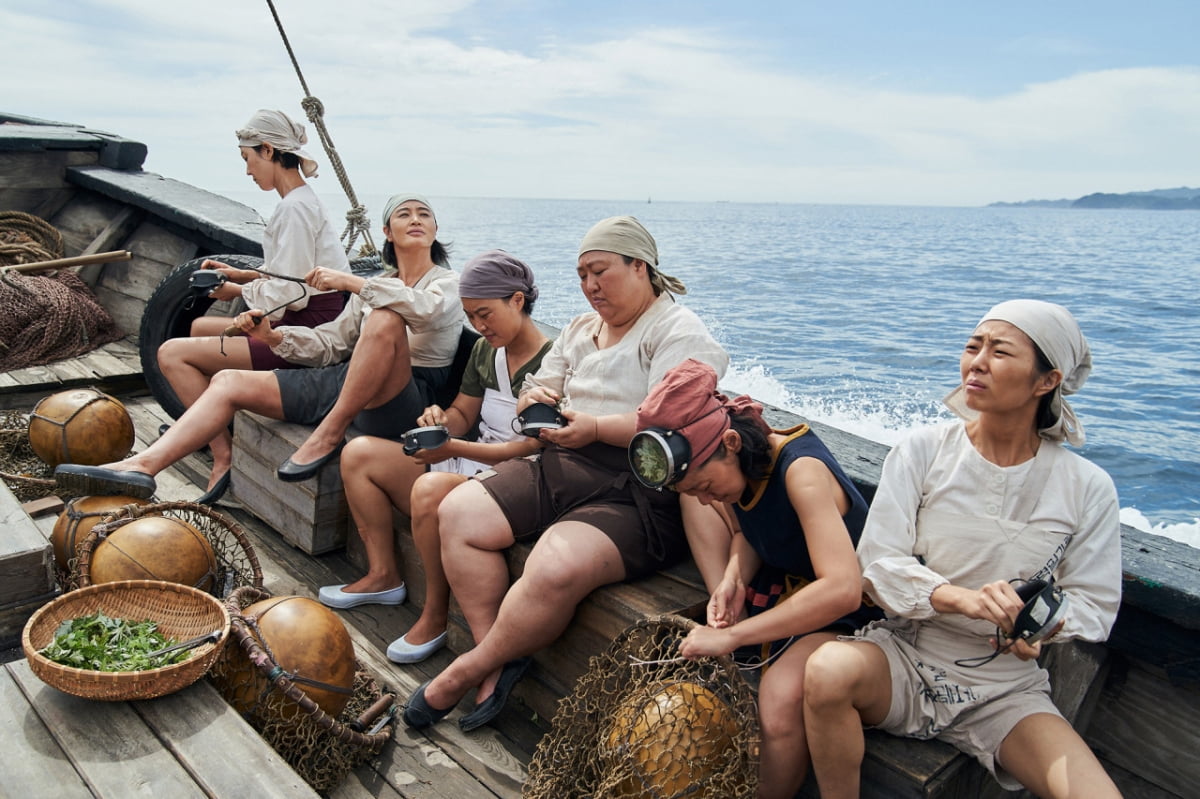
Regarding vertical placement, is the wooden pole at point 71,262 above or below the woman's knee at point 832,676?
above

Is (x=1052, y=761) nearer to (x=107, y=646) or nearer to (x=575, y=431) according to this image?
(x=575, y=431)

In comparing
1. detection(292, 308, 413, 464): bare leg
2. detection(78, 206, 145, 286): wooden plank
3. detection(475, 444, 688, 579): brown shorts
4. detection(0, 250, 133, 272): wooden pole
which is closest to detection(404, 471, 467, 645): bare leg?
detection(475, 444, 688, 579): brown shorts

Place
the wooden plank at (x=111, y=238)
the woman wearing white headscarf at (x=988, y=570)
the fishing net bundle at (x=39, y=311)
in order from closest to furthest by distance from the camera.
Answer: the woman wearing white headscarf at (x=988, y=570)
the fishing net bundle at (x=39, y=311)
the wooden plank at (x=111, y=238)

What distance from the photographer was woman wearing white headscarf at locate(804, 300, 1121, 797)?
1642 mm

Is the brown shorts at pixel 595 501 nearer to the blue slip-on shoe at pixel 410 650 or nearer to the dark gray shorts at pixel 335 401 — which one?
the blue slip-on shoe at pixel 410 650

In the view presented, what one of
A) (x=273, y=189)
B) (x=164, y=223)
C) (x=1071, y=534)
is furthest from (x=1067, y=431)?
(x=164, y=223)

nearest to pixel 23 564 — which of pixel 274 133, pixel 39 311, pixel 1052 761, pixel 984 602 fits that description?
pixel 274 133

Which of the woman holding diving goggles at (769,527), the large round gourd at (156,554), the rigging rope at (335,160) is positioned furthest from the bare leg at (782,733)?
the rigging rope at (335,160)

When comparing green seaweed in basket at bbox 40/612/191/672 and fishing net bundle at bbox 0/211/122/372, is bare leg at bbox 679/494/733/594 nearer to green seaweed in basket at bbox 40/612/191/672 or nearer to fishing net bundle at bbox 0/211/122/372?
green seaweed in basket at bbox 40/612/191/672

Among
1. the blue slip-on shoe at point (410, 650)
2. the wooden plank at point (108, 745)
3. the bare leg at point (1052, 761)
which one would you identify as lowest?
the blue slip-on shoe at point (410, 650)

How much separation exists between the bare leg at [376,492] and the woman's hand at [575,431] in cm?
59

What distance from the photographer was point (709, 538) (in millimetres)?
2199

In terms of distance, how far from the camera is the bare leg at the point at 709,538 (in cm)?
216

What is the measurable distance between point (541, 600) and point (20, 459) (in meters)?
2.25
